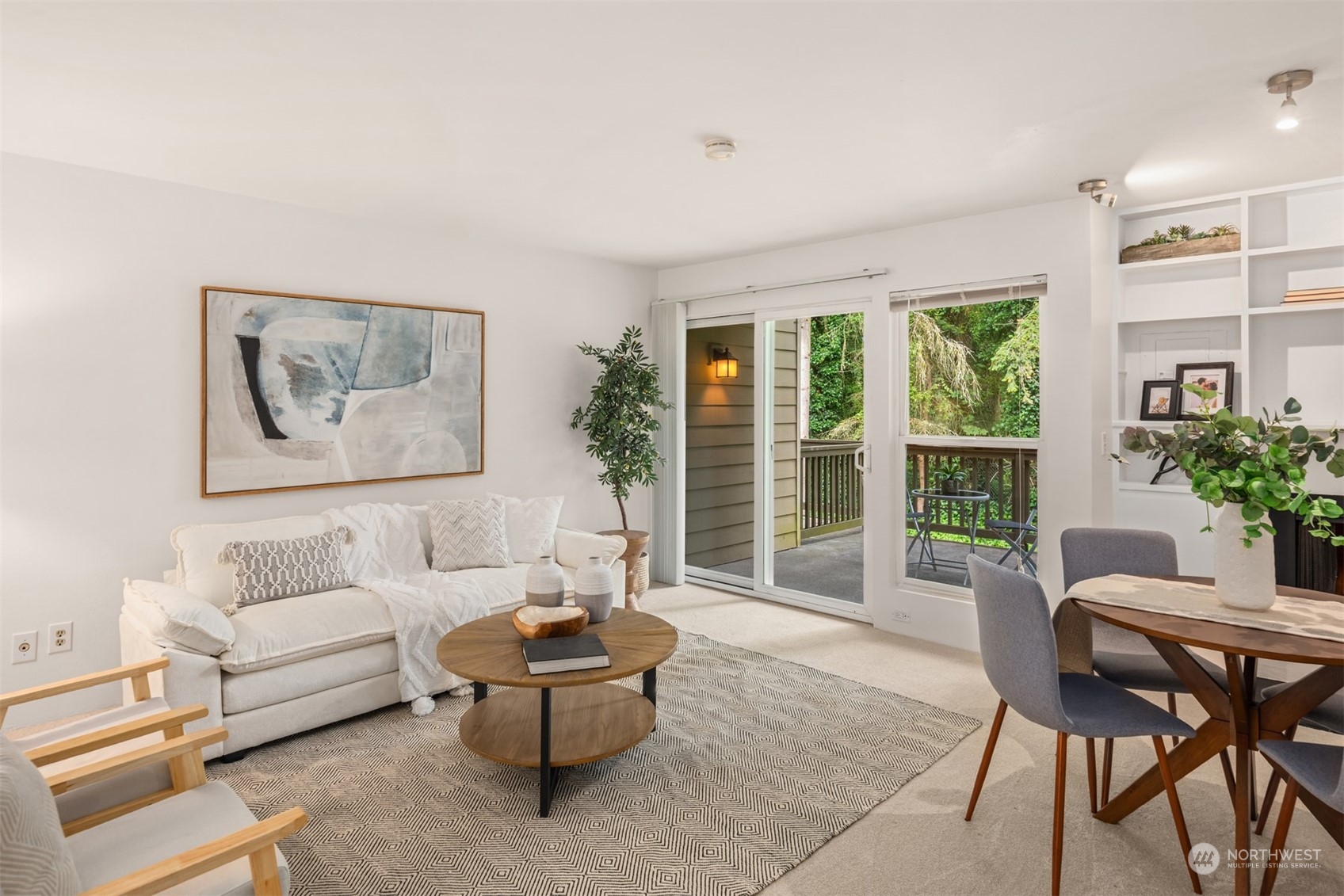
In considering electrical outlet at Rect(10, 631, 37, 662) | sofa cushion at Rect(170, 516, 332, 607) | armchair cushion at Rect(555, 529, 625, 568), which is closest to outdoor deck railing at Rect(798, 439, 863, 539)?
armchair cushion at Rect(555, 529, 625, 568)

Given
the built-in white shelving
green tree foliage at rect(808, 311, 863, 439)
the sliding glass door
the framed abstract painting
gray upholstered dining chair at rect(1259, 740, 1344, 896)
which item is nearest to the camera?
gray upholstered dining chair at rect(1259, 740, 1344, 896)

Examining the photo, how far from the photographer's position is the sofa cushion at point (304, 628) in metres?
2.86

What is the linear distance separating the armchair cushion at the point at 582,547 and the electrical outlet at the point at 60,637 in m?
2.35

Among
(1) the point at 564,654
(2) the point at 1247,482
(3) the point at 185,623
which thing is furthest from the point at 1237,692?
(3) the point at 185,623

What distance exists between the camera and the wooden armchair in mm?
1295

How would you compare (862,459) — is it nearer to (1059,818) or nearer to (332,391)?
(1059,818)

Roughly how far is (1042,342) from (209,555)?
14.2 ft

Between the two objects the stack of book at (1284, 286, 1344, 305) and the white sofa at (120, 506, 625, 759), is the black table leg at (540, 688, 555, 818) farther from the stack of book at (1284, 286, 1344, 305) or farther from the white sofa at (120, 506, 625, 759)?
the stack of book at (1284, 286, 1344, 305)

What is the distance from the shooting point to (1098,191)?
346cm

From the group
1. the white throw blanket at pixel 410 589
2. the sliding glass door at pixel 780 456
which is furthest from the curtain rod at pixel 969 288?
the white throw blanket at pixel 410 589

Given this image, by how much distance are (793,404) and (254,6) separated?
12.7 ft

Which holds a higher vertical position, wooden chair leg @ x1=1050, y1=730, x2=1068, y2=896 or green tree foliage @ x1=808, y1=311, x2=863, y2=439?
green tree foliage @ x1=808, y1=311, x2=863, y2=439

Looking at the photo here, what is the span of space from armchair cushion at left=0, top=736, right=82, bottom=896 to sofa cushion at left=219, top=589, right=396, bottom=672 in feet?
4.86

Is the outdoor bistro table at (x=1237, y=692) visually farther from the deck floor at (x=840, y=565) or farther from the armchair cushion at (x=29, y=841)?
the armchair cushion at (x=29, y=841)
